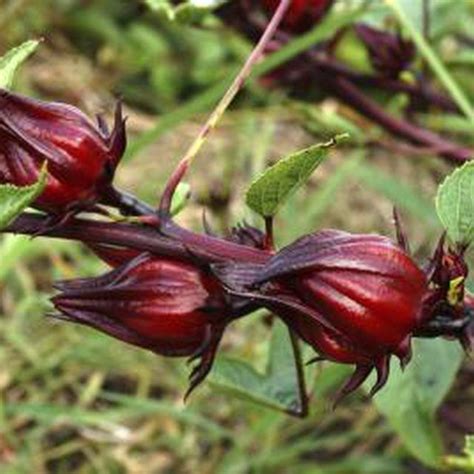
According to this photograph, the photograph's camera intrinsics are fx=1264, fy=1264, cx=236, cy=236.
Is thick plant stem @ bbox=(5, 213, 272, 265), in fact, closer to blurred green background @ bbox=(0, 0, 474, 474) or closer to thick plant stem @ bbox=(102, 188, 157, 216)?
thick plant stem @ bbox=(102, 188, 157, 216)

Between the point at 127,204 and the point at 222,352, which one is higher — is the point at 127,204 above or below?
above

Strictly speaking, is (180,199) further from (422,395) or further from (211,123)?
(422,395)

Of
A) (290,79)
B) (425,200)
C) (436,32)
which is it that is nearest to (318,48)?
(290,79)

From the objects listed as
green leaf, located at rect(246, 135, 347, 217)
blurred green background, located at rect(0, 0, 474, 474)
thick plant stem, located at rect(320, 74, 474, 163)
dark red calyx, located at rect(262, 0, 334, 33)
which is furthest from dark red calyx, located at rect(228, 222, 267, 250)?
thick plant stem, located at rect(320, 74, 474, 163)

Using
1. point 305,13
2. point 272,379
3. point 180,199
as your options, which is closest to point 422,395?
point 272,379

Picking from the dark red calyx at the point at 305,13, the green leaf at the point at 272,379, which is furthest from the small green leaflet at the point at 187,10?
the green leaf at the point at 272,379

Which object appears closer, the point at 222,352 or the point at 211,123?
the point at 211,123

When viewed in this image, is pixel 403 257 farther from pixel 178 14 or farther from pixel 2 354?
pixel 2 354
